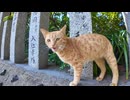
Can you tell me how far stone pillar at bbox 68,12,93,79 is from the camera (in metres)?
3.05

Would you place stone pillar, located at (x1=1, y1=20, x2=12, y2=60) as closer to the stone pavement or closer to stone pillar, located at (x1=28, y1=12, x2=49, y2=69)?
the stone pavement

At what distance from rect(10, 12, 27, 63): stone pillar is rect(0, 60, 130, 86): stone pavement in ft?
0.81

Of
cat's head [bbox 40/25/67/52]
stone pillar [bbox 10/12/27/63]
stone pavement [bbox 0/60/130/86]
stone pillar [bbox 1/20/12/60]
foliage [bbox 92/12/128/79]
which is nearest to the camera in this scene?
cat's head [bbox 40/25/67/52]

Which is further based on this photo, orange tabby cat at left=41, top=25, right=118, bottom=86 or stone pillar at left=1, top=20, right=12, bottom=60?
stone pillar at left=1, top=20, right=12, bottom=60

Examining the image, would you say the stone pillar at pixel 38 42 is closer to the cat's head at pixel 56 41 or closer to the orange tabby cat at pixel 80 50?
the orange tabby cat at pixel 80 50


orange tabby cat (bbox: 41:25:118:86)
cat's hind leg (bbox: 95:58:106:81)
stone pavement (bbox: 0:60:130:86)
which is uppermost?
orange tabby cat (bbox: 41:25:118:86)

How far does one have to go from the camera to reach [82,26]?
3.11 m

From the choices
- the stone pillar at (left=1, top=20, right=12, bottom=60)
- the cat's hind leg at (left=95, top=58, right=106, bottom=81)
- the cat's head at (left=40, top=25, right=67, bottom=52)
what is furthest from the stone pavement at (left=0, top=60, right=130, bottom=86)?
the stone pillar at (left=1, top=20, right=12, bottom=60)

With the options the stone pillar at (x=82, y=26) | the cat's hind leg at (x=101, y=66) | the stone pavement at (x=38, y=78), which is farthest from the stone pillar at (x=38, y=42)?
the cat's hind leg at (x=101, y=66)

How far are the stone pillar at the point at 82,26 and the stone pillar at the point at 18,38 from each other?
1.47 metres

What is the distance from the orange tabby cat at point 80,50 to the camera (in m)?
2.61

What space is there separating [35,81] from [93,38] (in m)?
1.03

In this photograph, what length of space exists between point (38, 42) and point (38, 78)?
0.60m

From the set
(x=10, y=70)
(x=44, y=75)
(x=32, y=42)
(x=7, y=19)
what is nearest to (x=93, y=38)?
(x=44, y=75)
